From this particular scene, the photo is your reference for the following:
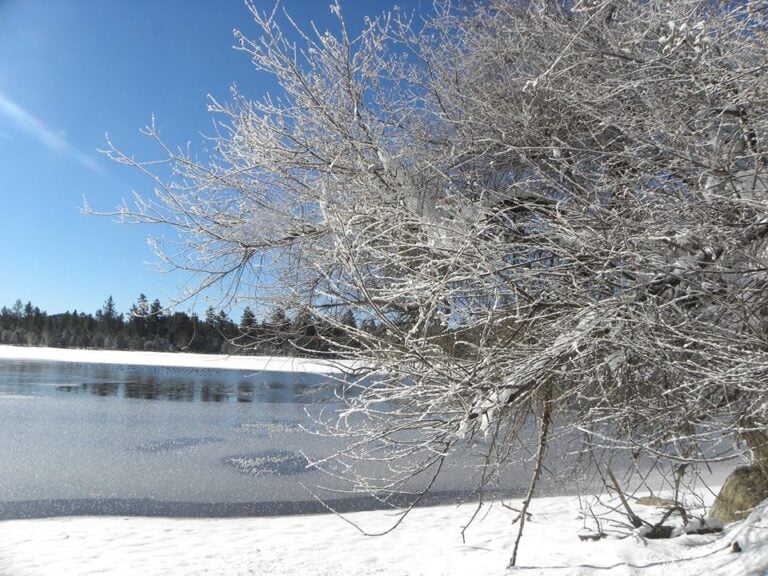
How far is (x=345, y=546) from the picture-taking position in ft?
25.9

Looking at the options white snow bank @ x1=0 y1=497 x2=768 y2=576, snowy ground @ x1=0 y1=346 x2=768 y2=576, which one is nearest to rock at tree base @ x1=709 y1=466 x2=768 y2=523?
snowy ground @ x1=0 y1=346 x2=768 y2=576

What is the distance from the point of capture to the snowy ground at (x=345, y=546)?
17.8 ft

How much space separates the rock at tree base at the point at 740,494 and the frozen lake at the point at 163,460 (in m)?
2.73

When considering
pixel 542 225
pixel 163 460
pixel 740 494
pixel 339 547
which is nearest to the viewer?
pixel 542 225

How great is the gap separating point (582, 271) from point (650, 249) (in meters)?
0.39

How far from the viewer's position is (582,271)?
3705mm

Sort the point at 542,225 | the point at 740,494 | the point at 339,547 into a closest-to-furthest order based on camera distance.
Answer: the point at 542,225 < the point at 740,494 < the point at 339,547

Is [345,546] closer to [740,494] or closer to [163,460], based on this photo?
[740,494]

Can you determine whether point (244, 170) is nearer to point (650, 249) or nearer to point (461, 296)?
point (461, 296)

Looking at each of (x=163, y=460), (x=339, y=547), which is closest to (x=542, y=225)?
(x=339, y=547)

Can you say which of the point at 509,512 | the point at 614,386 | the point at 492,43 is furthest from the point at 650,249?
the point at 509,512

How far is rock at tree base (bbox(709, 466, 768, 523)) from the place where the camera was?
620cm

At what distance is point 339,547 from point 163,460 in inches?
253

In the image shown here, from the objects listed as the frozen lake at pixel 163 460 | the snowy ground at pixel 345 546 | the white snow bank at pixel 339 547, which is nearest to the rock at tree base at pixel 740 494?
the snowy ground at pixel 345 546
